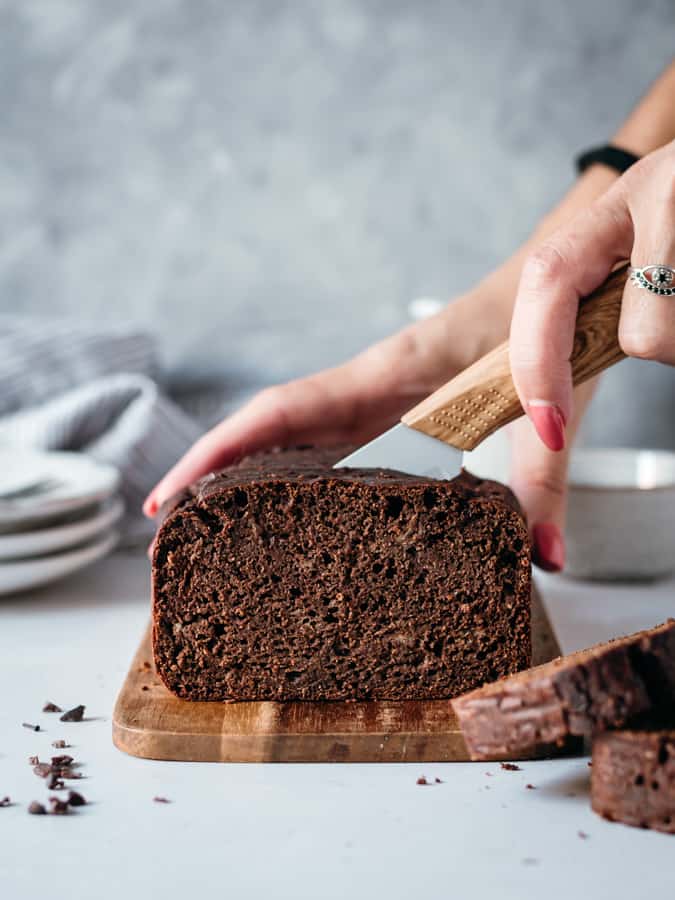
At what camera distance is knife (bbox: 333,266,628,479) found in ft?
5.70

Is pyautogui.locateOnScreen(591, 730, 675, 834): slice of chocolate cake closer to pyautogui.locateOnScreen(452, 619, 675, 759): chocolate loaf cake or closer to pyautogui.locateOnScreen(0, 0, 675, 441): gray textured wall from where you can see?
pyautogui.locateOnScreen(452, 619, 675, 759): chocolate loaf cake

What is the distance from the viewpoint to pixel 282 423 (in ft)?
8.07

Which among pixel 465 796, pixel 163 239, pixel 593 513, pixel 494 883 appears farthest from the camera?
pixel 163 239

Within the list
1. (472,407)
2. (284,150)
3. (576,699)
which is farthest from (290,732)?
(284,150)

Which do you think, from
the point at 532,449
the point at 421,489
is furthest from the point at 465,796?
the point at 532,449

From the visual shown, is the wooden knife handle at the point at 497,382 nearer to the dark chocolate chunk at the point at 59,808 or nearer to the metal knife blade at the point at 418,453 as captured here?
the metal knife blade at the point at 418,453

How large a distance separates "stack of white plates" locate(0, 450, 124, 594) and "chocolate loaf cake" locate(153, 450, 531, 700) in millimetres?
733

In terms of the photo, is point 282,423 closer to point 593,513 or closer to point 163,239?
point 593,513

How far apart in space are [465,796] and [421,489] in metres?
0.50

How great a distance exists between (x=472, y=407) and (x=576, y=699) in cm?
57

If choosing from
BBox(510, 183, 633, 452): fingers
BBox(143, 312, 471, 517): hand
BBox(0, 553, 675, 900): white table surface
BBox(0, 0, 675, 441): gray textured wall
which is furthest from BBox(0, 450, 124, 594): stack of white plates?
BBox(0, 0, 675, 441): gray textured wall

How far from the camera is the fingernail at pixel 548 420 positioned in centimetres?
169

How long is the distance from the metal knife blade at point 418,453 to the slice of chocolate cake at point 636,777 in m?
0.56

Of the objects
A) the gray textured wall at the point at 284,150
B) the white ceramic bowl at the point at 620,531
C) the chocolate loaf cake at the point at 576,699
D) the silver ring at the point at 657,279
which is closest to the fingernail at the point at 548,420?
the silver ring at the point at 657,279
